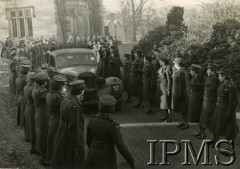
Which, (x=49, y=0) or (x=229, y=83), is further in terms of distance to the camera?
(x=49, y=0)

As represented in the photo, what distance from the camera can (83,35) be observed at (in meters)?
26.8

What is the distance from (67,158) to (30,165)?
203 cm

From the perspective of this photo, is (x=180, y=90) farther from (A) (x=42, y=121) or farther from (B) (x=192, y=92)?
(A) (x=42, y=121)

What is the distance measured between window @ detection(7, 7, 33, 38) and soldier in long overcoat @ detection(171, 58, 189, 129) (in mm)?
15766

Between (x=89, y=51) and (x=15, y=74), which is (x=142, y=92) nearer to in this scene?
(x=89, y=51)

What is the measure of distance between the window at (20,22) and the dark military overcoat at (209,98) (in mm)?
17127

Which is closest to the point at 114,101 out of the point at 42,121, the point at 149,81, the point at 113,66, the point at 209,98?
the point at 42,121

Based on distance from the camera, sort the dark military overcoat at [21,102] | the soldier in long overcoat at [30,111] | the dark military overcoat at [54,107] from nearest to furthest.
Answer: the dark military overcoat at [54,107] → the soldier in long overcoat at [30,111] → the dark military overcoat at [21,102]

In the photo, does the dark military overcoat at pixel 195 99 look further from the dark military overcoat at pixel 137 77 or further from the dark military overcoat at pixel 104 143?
the dark military overcoat at pixel 104 143

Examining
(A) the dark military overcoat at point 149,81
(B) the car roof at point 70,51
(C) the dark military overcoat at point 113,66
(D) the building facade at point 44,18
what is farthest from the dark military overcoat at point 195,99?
(D) the building facade at point 44,18

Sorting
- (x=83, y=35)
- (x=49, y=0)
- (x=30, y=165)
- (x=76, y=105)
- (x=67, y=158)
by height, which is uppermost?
(x=49, y=0)

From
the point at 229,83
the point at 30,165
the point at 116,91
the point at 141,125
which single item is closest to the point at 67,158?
the point at 30,165

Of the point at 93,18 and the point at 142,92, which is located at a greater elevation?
the point at 93,18

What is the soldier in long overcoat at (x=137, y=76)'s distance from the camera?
39.2 feet
